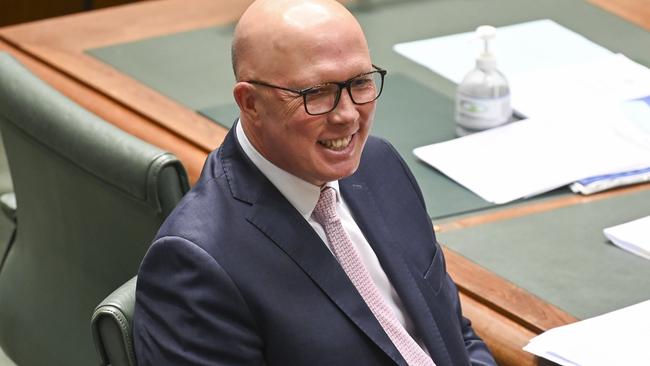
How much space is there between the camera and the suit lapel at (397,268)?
1972mm

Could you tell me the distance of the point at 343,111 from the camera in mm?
1810

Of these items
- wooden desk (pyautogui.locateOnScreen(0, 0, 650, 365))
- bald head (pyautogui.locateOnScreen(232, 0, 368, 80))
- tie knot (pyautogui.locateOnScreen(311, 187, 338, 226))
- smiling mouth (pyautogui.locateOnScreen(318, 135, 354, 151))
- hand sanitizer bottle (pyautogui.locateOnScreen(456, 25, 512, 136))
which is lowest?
wooden desk (pyautogui.locateOnScreen(0, 0, 650, 365))

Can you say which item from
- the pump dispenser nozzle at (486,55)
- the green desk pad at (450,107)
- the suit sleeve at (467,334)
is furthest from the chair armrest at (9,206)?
the suit sleeve at (467,334)

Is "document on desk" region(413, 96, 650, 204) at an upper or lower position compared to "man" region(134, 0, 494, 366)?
lower

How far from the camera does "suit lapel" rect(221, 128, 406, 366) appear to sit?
1.85m

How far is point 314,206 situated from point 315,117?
0.50 feet

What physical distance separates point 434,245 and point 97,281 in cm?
65

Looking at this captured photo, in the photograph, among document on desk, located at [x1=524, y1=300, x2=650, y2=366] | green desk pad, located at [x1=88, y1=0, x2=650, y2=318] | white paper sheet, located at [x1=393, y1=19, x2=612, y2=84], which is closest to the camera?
document on desk, located at [x1=524, y1=300, x2=650, y2=366]

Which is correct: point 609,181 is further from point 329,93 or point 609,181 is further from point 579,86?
point 329,93

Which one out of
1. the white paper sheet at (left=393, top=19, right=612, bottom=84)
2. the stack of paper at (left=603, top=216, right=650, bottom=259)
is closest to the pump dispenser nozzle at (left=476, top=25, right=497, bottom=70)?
the white paper sheet at (left=393, top=19, right=612, bottom=84)

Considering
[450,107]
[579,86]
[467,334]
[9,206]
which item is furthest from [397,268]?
[9,206]

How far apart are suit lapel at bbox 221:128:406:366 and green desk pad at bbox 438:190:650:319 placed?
387mm

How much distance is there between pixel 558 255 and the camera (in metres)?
2.28

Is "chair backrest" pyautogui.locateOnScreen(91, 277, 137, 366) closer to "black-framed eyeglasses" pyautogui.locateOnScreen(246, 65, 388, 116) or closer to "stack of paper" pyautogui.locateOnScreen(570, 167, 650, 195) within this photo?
"black-framed eyeglasses" pyautogui.locateOnScreen(246, 65, 388, 116)
